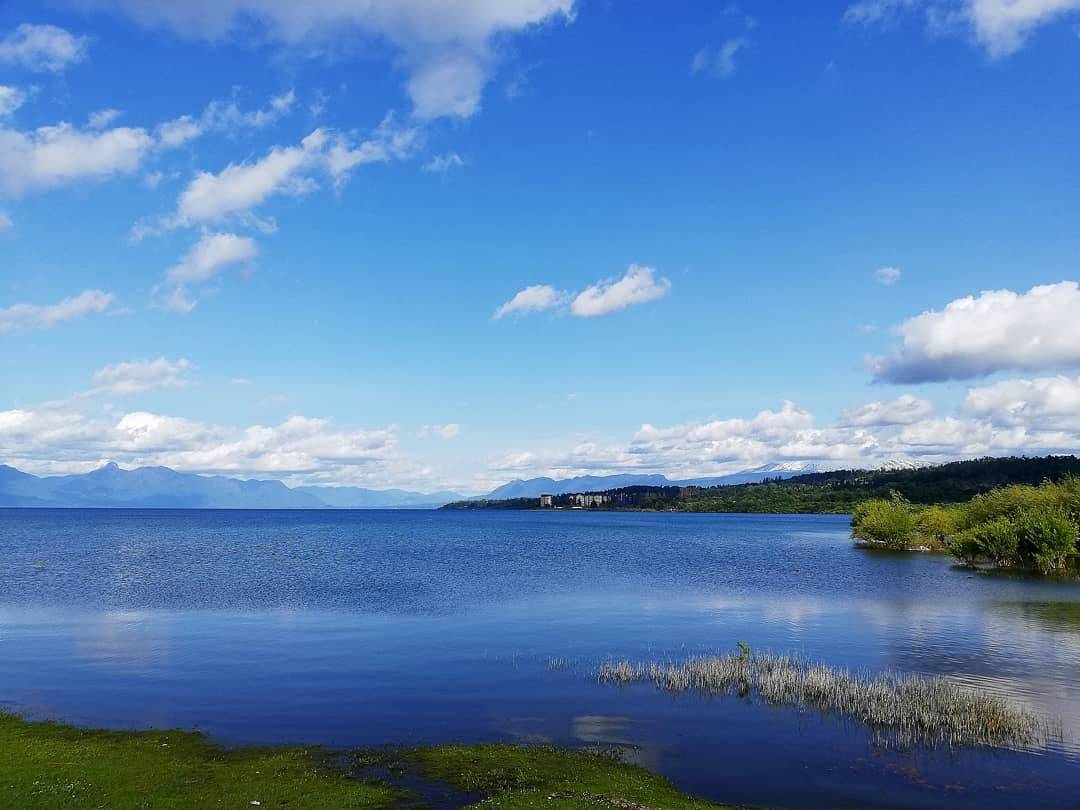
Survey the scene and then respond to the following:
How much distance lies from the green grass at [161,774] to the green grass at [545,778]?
8.65ft

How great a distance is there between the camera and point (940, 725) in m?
28.2

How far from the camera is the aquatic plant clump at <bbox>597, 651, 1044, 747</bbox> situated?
27.8m

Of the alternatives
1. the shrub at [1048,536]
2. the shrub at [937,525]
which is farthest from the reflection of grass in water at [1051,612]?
the shrub at [937,525]

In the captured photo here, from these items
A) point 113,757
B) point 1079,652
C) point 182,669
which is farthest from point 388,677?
point 1079,652

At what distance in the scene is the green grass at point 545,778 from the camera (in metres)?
19.7

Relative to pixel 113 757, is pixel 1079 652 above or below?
below

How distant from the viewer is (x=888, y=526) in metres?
128

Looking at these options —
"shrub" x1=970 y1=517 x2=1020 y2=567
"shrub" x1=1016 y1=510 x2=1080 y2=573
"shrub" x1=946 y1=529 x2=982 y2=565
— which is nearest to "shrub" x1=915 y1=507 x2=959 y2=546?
"shrub" x1=946 y1=529 x2=982 y2=565

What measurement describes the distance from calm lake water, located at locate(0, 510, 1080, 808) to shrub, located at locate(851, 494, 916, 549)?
1507 inches

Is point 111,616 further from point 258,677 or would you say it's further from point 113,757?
point 113,757

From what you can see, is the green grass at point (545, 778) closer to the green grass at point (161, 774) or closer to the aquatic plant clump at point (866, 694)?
the green grass at point (161, 774)

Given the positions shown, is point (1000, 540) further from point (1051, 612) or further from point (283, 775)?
point (283, 775)

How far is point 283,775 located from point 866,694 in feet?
75.8

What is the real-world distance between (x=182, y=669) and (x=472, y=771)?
21928mm
